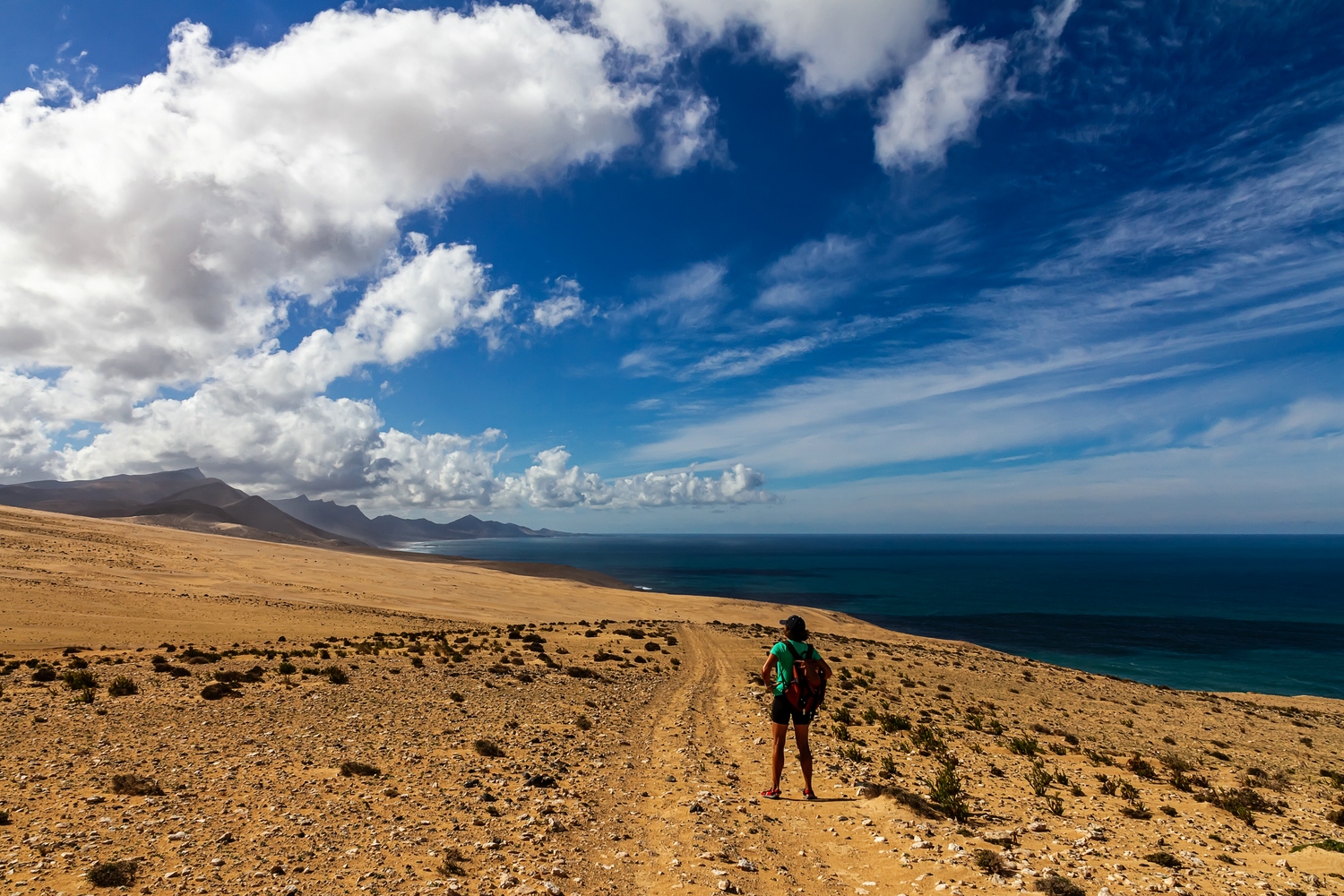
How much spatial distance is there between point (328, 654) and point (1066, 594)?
121 m

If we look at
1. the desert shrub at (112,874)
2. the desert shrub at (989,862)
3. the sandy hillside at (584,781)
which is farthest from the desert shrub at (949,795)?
the desert shrub at (112,874)

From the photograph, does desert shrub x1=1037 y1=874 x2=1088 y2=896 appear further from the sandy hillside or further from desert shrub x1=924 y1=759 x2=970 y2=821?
desert shrub x1=924 y1=759 x2=970 y2=821

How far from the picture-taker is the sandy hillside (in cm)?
699

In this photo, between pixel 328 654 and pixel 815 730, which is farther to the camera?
pixel 328 654

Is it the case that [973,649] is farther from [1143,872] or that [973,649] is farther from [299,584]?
[299,584]

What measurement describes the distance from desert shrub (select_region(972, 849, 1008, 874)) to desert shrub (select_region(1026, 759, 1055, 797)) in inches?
148

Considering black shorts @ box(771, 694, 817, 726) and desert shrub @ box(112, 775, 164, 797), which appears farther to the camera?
black shorts @ box(771, 694, 817, 726)

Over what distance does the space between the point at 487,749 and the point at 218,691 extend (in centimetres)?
811

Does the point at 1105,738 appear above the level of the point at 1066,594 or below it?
above

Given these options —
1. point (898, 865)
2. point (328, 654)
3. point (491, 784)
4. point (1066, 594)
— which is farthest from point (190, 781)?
point (1066, 594)

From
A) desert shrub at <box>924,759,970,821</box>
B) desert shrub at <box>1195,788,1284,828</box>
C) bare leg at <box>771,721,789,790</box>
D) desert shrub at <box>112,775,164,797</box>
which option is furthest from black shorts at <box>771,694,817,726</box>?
desert shrub at <box>112,775,164,797</box>

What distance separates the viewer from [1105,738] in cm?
1822

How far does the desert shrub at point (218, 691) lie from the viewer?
A: 14.6m

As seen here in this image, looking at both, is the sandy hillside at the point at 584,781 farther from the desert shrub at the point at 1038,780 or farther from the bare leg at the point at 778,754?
the bare leg at the point at 778,754
